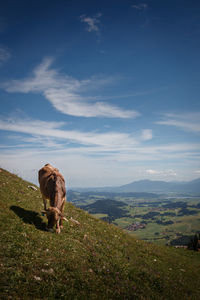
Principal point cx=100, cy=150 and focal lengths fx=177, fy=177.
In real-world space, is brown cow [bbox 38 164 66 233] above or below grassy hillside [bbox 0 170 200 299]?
above

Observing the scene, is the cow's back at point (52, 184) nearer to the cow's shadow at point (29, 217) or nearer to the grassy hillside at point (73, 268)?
the cow's shadow at point (29, 217)

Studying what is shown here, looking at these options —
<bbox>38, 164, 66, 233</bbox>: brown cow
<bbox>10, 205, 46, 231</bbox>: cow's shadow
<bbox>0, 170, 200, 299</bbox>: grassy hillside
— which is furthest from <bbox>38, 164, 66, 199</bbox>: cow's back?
<bbox>0, 170, 200, 299</bbox>: grassy hillside

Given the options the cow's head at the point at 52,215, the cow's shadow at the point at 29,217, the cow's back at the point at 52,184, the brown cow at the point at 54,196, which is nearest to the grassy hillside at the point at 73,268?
the cow's shadow at the point at 29,217

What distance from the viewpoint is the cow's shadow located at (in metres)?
13.5

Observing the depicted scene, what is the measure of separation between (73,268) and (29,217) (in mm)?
6620

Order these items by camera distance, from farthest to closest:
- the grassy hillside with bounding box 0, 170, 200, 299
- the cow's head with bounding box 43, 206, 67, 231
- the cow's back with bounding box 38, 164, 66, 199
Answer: the cow's back with bounding box 38, 164, 66, 199 → the cow's head with bounding box 43, 206, 67, 231 → the grassy hillside with bounding box 0, 170, 200, 299

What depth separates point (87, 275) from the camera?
9.71 meters

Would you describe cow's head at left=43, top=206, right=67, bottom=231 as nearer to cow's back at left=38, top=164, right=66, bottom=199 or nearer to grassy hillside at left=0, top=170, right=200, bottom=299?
grassy hillside at left=0, top=170, right=200, bottom=299

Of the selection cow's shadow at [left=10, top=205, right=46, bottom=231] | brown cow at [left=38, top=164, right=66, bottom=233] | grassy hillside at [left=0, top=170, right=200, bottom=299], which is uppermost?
brown cow at [left=38, top=164, right=66, bottom=233]

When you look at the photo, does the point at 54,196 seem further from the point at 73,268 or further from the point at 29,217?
the point at 73,268

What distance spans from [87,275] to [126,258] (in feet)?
18.3

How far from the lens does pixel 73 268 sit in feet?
31.7

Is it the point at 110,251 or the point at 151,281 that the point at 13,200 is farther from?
the point at 151,281

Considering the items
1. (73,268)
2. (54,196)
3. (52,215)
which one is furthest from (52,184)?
→ (73,268)
